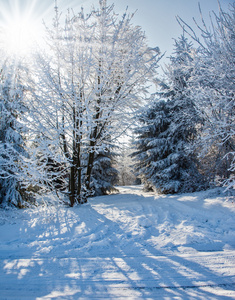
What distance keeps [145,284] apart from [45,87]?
5563mm

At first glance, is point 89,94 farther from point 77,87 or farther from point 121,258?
point 121,258

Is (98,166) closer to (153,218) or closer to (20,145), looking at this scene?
(20,145)

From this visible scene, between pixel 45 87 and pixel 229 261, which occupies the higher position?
pixel 45 87

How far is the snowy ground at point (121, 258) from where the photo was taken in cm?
184

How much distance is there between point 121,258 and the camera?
2494 mm

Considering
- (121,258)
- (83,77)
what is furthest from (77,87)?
(121,258)

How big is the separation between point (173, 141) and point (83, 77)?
7.84 m

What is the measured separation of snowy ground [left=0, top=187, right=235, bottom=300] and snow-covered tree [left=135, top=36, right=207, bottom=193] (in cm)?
622

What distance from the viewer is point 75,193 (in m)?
6.49

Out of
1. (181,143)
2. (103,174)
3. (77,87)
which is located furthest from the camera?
(103,174)

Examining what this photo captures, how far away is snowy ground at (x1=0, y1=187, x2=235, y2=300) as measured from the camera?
1836 millimetres

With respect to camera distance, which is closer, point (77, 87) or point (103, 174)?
point (77, 87)

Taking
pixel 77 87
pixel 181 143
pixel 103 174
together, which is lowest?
pixel 103 174

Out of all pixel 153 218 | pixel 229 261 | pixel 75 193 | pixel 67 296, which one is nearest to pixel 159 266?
pixel 229 261
